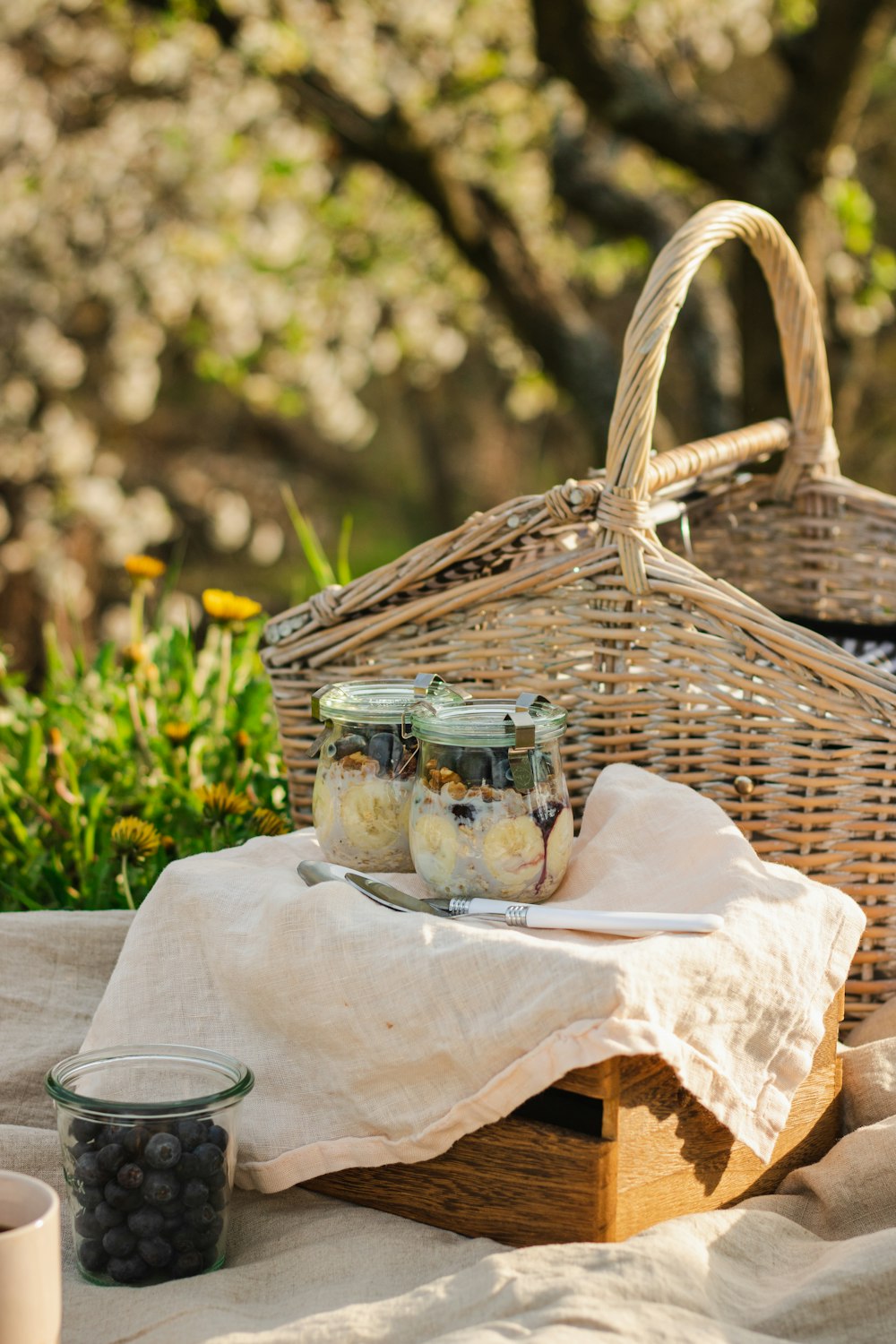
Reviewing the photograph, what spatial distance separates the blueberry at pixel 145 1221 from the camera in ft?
3.31

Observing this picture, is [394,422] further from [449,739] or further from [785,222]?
[449,739]

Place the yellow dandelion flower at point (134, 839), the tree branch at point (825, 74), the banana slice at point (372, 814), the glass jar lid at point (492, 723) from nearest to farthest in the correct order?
the glass jar lid at point (492, 723)
the banana slice at point (372, 814)
the yellow dandelion flower at point (134, 839)
the tree branch at point (825, 74)

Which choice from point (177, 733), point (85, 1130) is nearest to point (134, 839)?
point (177, 733)

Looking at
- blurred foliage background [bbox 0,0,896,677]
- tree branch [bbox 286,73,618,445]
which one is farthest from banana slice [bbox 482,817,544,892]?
tree branch [bbox 286,73,618,445]

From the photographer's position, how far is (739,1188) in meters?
1.15

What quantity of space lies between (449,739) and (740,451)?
2.89 feet

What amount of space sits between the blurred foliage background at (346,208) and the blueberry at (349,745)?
6.73 feet

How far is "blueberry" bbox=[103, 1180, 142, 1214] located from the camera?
1001 mm

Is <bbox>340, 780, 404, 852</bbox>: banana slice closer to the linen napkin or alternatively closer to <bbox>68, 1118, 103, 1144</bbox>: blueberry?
the linen napkin

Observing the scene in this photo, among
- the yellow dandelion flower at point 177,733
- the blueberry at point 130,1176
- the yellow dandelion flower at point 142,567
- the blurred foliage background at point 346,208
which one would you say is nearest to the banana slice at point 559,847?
the blueberry at point 130,1176

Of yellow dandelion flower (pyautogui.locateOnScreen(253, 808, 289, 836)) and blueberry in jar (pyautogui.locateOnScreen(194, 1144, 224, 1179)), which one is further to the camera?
yellow dandelion flower (pyautogui.locateOnScreen(253, 808, 289, 836))

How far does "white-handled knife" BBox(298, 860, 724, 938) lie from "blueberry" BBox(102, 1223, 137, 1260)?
0.32 m

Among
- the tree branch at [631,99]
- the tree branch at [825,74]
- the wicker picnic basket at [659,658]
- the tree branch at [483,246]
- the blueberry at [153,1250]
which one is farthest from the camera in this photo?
the tree branch at [483,246]

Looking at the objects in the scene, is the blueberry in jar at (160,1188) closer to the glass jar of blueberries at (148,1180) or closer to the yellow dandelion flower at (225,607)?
the glass jar of blueberries at (148,1180)
